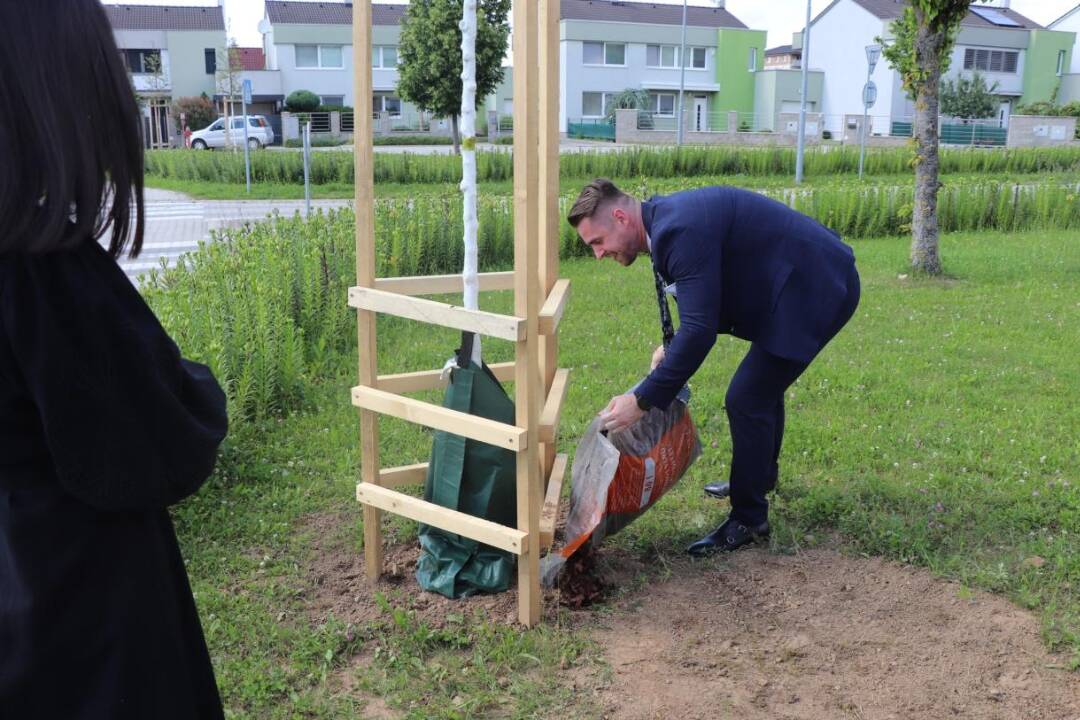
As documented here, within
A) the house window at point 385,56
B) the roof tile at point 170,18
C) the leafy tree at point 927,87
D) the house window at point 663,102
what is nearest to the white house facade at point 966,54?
the house window at point 663,102

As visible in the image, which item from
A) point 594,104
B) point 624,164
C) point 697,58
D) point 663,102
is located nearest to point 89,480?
point 624,164

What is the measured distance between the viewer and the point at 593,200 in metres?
3.46

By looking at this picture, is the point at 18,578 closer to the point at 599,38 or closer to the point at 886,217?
the point at 886,217

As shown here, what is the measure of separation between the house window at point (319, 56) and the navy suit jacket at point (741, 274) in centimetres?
5151

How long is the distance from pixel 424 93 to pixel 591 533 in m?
27.8

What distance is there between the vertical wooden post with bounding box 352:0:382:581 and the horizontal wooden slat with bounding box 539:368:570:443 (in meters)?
0.63

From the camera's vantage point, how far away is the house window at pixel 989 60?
51594 mm

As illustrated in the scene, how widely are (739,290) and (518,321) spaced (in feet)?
3.24

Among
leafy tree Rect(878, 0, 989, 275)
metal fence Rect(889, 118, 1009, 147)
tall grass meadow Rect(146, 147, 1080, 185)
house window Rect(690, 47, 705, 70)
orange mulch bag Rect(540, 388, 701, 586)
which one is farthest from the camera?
house window Rect(690, 47, 705, 70)

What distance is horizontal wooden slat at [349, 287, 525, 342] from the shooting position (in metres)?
3.07

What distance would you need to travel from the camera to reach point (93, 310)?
4.56ft

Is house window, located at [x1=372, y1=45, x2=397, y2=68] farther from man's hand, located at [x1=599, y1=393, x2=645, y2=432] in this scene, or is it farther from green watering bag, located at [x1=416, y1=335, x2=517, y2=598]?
man's hand, located at [x1=599, y1=393, x2=645, y2=432]

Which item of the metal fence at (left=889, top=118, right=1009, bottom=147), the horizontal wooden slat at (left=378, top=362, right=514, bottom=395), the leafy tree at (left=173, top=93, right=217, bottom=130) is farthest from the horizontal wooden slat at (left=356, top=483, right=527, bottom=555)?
the leafy tree at (left=173, top=93, right=217, bottom=130)

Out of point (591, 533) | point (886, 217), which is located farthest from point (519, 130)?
point (886, 217)
